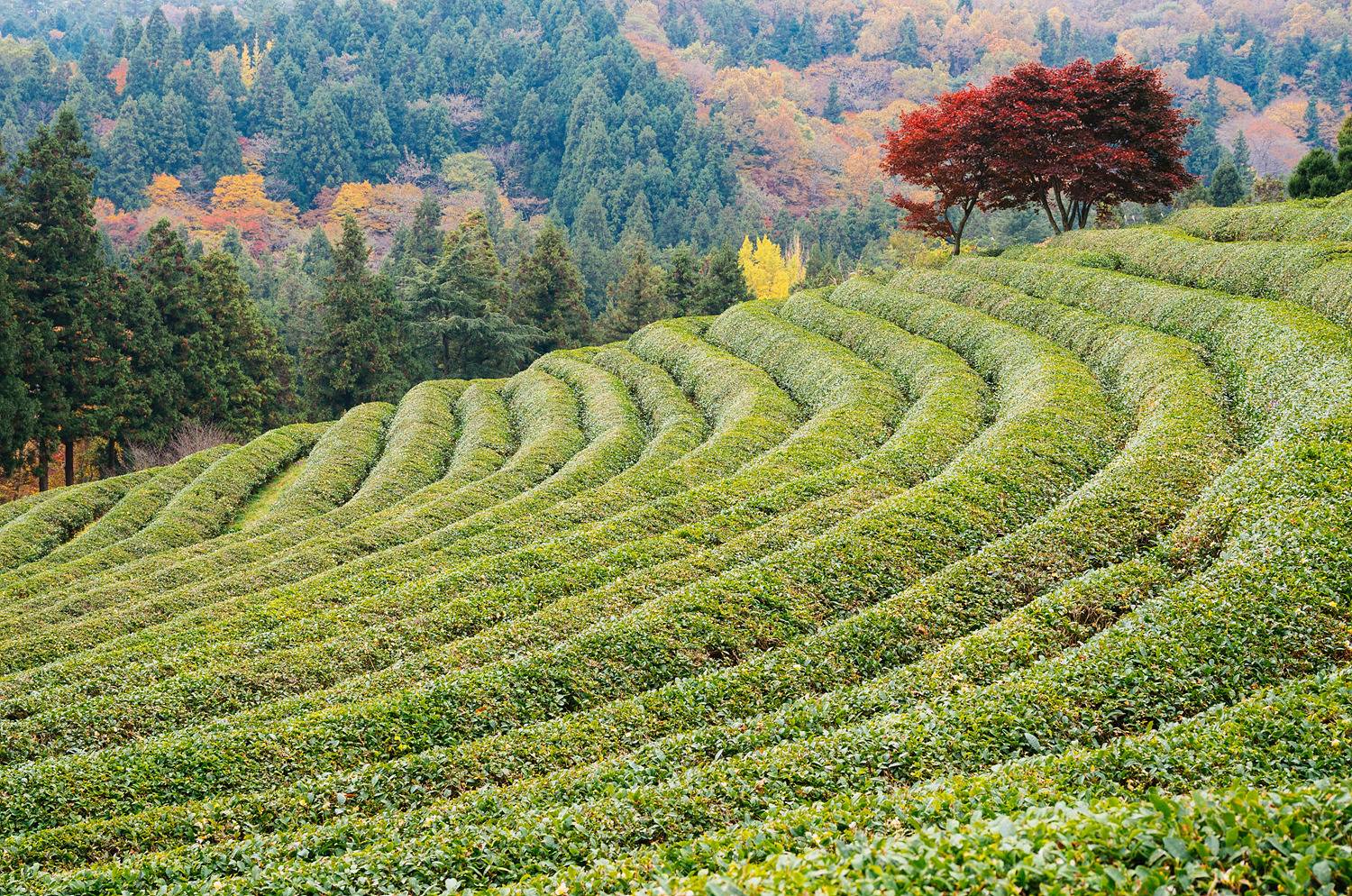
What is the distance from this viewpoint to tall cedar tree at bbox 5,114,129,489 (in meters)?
48.4

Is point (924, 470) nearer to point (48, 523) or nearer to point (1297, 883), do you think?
point (1297, 883)

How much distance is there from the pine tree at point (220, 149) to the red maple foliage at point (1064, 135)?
13781 cm

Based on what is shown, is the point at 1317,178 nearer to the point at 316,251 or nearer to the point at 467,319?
the point at 467,319

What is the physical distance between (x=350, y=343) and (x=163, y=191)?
10370cm

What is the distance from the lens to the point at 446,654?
1566 cm

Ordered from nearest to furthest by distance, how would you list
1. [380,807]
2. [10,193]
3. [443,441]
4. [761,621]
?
[380,807] < [761,621] < [443,441] < [10,193]

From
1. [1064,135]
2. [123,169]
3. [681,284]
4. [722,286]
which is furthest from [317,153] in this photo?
[1064,135]

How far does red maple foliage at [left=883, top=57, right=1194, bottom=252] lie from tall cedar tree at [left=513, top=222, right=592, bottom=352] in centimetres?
3348

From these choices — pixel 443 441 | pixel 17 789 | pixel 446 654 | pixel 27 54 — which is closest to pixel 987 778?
pixel 446 654

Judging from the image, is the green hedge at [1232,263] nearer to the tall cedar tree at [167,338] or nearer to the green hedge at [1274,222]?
the green hedge at [1274,222]

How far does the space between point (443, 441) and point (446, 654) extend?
1064 inches

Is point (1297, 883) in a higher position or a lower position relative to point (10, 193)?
lower

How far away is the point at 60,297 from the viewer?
49.7 meters

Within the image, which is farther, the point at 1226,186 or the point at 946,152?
the point at 1226,186
